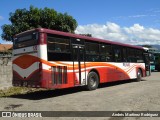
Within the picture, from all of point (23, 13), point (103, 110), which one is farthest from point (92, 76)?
point (23, 13)

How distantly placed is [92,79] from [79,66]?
5.00 feet

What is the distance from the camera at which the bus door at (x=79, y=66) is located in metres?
14.0

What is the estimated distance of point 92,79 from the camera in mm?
15477

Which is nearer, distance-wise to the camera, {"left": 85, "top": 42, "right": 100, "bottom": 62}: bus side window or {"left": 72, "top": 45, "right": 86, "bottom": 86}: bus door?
{"left": 72, "top": 45, "right": 86, "bottom": 86}: bus door

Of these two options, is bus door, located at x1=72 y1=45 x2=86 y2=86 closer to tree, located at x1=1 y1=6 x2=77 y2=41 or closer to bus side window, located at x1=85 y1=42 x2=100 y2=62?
bus side window, located at x1=85 y1=42 x2=100 y2=62

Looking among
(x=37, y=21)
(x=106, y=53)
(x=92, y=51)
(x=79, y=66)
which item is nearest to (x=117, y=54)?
(x=106, y=53)

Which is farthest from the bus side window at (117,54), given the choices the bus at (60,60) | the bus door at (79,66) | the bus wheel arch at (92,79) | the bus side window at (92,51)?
the bus door at (79,66)

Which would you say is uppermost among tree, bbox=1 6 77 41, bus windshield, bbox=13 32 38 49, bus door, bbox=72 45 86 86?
tree, bbox=1 6 77 41

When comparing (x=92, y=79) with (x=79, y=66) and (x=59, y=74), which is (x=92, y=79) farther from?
(x=59, y=74)

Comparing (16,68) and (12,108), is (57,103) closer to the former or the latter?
(12,108)

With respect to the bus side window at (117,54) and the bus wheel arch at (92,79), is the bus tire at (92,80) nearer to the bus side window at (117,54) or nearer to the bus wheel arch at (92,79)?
the bus wheel arch at (92,79)

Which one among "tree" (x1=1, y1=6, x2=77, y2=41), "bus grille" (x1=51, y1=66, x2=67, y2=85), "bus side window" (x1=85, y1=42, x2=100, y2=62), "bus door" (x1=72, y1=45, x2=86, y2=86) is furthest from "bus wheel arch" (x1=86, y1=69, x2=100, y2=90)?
"tree" (x1=1, y1=6, x2=77, y2=41)

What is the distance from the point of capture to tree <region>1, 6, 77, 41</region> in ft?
108

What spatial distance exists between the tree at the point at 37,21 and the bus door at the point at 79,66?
18406 millimetres
